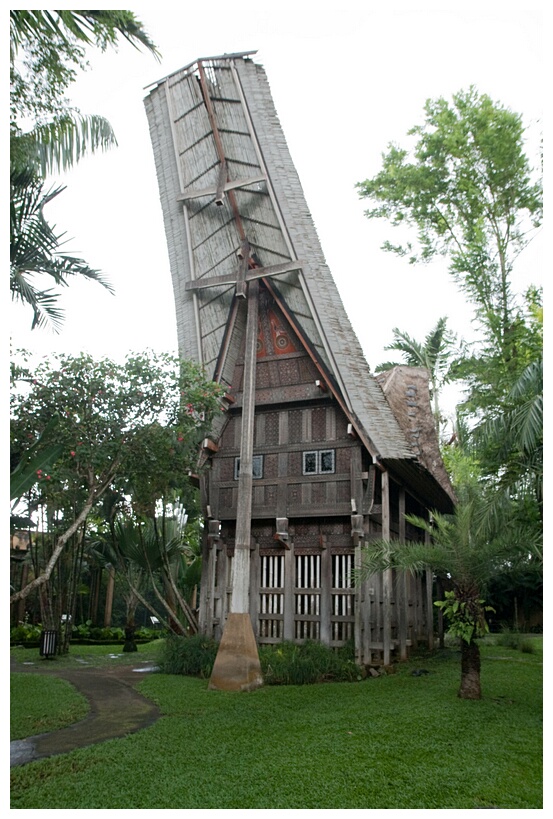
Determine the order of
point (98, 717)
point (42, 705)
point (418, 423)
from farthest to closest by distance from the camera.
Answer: point (418, 423)
point (42, 705)
point (98, 717)

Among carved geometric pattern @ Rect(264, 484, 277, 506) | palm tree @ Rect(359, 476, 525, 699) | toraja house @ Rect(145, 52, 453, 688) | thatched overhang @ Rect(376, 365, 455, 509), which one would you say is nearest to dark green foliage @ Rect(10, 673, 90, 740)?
toraja house @ Rect(145, 52, 453, 688)

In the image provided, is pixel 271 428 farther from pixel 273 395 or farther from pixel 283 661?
pixel 283 661

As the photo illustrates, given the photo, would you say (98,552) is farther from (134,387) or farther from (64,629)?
(134,387)

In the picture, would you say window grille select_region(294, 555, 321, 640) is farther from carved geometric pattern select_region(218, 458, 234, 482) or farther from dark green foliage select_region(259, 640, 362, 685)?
carved geometric pattern select_region(218, 458, 234, 482)

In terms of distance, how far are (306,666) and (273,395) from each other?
536cm

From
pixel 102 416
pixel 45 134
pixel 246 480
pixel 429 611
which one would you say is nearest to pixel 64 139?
pixel 45 134

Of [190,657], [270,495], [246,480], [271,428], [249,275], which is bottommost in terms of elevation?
[190,657]

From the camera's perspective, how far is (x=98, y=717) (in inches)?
330

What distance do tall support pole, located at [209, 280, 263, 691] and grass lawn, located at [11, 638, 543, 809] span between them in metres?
0.92

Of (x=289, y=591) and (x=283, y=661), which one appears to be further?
(x=289, y=591)

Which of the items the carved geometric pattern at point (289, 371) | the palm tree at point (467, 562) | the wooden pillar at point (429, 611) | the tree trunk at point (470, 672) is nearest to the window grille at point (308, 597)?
the carved geometric pattern at point (289, 371)

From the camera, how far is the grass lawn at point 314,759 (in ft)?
17.7

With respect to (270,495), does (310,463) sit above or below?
above

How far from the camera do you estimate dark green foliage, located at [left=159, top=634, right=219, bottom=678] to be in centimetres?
1193
